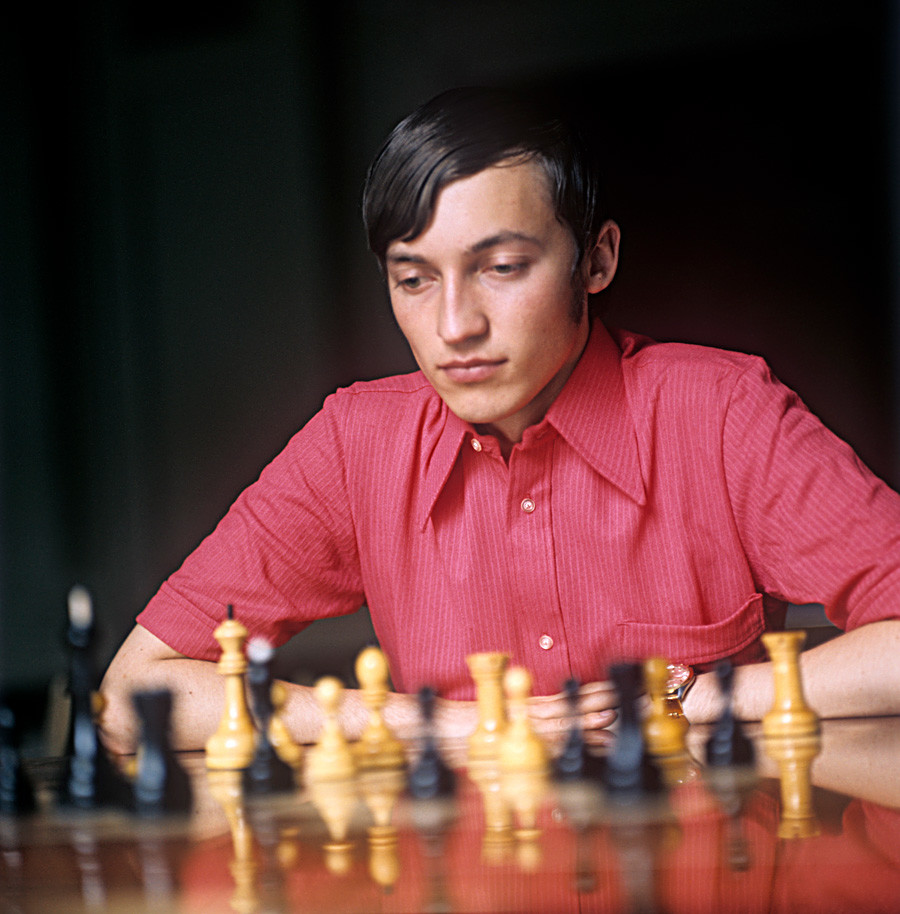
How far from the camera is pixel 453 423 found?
1731mm

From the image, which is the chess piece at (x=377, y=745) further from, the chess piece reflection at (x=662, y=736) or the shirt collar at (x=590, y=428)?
the shirt collar at (x=590, y=428)

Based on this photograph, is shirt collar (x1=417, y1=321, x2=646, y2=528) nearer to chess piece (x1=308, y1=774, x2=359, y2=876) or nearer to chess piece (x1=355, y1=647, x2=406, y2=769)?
chess piece (x1=355, y1=647, x2=406, y2=769)

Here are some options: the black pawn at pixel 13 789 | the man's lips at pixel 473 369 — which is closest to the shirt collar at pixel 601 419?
the man's lips at pixel 473 369

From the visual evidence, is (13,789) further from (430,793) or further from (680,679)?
(680,679)

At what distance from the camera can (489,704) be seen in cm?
119

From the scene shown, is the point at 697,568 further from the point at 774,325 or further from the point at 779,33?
the point at 779,33

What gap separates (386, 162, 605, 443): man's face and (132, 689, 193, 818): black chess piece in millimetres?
699

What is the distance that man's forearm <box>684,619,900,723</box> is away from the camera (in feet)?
4.46

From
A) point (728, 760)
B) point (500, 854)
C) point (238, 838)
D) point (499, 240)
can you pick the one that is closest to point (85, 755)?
point (238, 838)

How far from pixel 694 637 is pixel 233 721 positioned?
738mm

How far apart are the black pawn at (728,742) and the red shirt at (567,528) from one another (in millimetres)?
480

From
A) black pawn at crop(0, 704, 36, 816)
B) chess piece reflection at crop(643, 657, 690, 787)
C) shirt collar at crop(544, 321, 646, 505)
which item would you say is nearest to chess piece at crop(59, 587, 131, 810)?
black pawn at crop(0, 704, 36, 816)

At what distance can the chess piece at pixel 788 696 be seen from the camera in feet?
3.69

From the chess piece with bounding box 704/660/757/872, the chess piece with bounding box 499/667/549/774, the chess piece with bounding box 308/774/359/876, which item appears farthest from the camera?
the chess piece with bounding box 499/667/549/774
